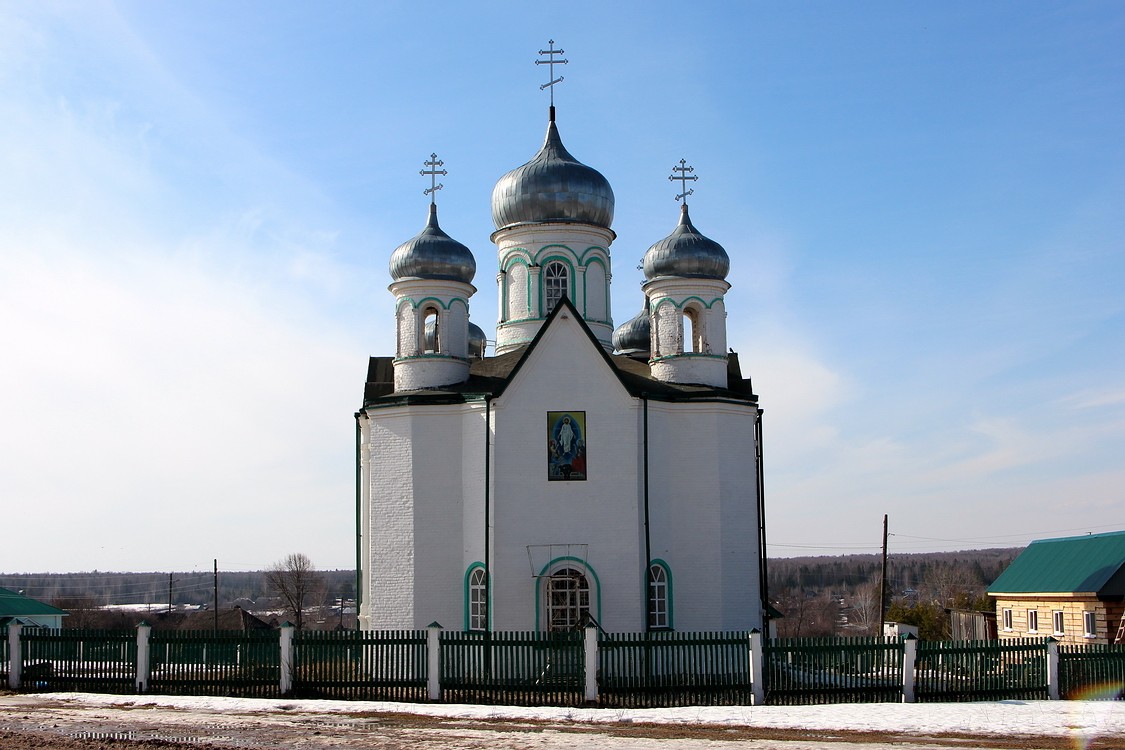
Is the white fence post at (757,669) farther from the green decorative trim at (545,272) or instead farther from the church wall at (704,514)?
the green decorative trim at (545,272)

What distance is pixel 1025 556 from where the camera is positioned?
2838cm

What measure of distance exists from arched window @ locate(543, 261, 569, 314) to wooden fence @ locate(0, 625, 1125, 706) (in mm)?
8386

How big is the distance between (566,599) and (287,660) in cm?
526

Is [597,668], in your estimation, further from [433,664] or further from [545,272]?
[545,272]

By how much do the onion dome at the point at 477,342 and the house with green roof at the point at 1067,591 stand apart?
14066 mm

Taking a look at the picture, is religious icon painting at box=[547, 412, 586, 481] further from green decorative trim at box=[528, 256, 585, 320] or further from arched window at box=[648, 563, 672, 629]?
green decorative trim at box=[528, 256, 585, 320]

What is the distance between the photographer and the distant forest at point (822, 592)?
174 feet

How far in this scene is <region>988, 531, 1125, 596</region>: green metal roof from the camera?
23531 millimetres

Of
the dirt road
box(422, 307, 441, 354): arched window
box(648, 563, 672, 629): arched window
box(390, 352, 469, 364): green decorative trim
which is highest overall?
box(422, 307, 441, 354): arched window

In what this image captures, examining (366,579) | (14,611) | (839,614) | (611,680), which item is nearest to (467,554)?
(366,579)

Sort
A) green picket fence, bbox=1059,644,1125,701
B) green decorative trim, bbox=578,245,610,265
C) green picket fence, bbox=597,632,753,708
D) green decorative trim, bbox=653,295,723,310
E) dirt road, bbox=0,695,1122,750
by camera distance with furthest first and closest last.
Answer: green decorative trim, bbox=578,245,610,265 < green decorative trim, bbox=653,295,723,310 < green picket fence, bbox=1059,644,1125,701 < green picket fence, bbox=597,632,753,708 < dirt road, bbox=0,695,1122,750

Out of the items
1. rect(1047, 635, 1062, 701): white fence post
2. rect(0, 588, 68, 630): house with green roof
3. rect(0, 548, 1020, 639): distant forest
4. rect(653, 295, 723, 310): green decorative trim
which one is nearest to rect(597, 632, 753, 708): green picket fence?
rect(1047, 635, 1062, 701): white fence post

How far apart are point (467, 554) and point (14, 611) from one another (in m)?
24.1

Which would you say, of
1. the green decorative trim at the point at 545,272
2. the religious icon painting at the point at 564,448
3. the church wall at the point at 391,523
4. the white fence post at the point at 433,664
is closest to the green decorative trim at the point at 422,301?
the green decorative trim at the point at 545,272
